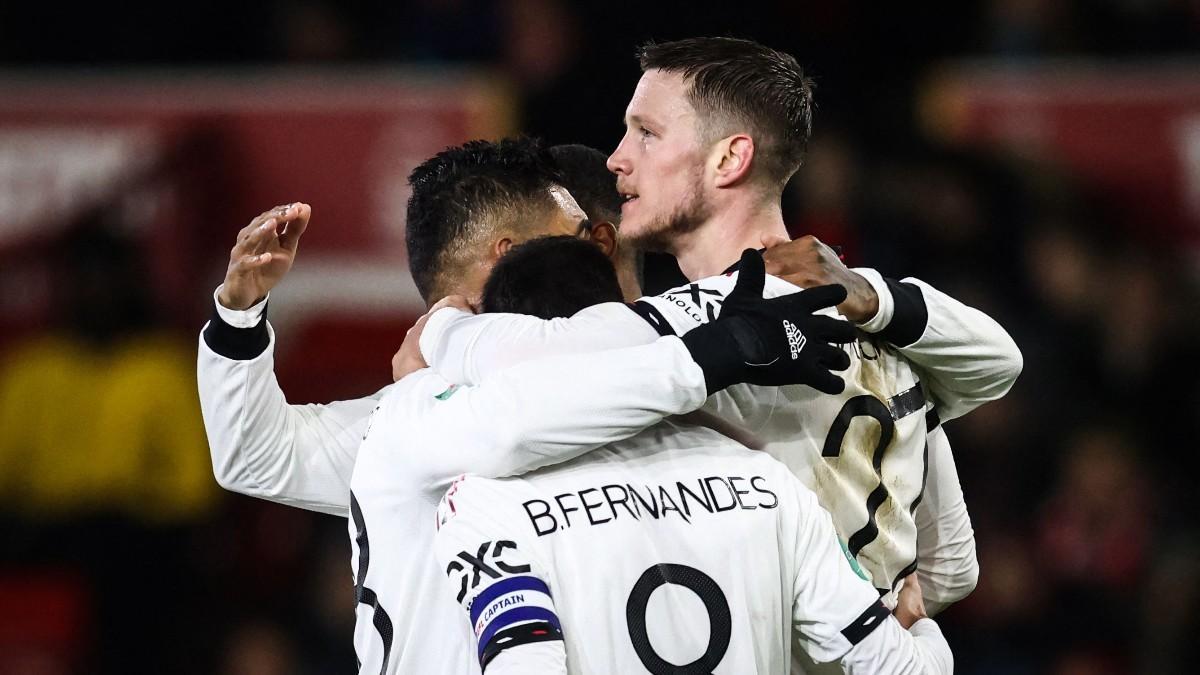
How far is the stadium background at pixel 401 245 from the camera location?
6664mm

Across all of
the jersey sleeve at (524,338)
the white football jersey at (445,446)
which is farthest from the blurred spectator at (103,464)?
the jersey sleeve at (524,338)

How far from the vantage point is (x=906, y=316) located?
3178 mm

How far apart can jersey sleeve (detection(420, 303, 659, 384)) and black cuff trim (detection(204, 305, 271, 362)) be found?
1.95 ft

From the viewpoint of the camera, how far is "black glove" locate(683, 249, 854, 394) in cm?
282

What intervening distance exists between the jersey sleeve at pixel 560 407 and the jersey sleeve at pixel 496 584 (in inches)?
2.8

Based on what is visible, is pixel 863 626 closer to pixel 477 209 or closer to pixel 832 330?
pixel 832 330

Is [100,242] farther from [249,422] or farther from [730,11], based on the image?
[249,422]

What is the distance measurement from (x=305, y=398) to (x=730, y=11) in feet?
8.36

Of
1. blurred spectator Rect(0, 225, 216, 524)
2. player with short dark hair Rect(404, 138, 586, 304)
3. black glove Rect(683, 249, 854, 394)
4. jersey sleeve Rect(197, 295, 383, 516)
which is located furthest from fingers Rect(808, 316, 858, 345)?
blurred spectator Rect(0, 225, 216, 524)

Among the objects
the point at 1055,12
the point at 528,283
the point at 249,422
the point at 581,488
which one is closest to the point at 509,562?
the point at 581,488

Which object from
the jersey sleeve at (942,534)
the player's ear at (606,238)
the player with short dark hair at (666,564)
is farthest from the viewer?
the player's ear at (606,238)

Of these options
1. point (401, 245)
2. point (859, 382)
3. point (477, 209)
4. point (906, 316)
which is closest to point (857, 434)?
point (859, 382)

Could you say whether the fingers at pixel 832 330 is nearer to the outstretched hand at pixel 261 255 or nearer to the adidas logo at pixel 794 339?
the adidas logo at pixel 794 339

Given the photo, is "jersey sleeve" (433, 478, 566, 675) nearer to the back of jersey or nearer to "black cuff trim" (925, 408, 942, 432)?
the back of jersey
